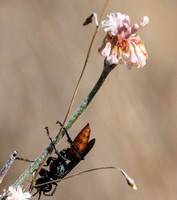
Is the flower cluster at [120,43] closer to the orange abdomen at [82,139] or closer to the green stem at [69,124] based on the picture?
the green stem at [69,124]

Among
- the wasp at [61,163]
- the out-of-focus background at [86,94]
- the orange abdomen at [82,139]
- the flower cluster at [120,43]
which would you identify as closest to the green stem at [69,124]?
the flower cluster at [120,43]

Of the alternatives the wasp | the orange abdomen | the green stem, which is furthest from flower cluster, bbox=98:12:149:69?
the wasp

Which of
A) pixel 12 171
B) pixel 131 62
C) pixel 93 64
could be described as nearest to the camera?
pixel 131 62

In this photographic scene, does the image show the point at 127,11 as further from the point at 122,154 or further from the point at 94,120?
the point at 122,154

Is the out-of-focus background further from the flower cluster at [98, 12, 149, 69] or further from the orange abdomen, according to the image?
the flower cluster at [98, 12, 149, 69]

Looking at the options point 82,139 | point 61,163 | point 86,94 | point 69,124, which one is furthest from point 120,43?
point 86,94

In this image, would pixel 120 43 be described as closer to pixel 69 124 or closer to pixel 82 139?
pixel 69 124

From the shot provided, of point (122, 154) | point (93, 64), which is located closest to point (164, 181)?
point (122, 154)
